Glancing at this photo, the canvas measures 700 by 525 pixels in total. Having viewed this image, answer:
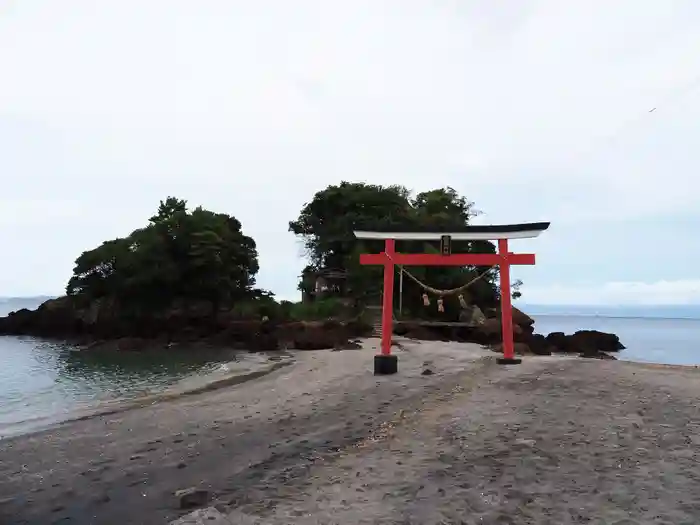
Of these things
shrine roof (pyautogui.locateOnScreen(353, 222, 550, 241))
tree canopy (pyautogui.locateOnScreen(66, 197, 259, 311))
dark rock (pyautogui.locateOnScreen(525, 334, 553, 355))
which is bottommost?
dark rock (pyautogui.locateOnScreen(525, 334, 553, 355))

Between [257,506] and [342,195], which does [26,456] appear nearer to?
[257,506]

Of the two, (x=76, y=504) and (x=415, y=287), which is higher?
(x=415, y=287)

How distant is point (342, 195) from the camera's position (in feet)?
136

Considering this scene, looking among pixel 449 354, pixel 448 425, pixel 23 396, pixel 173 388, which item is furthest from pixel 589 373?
pixel 23 396

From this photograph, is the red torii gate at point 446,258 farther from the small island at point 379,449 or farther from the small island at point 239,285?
the small island at point 239,285

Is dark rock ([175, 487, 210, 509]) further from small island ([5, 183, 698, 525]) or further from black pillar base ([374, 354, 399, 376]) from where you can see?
black pillar base ([374, 354, 399, 376])

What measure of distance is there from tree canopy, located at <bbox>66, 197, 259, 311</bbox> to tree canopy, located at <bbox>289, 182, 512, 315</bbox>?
6.38 m

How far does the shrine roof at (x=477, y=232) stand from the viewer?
12.8 metres

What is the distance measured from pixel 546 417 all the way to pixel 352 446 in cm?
271

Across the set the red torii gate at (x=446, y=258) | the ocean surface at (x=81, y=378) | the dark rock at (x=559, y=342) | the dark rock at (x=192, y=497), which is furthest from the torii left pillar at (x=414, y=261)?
the dark rock at (x=559, y=342)

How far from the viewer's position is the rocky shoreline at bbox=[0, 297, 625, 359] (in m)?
27.1

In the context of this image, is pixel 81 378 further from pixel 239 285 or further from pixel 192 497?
pixel 239 285

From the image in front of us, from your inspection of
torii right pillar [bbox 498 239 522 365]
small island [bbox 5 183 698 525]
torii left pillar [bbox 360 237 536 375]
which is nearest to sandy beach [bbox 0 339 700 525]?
small island [bbox 5 183 698 525]

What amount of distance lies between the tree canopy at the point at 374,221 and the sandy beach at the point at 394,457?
816 inches
